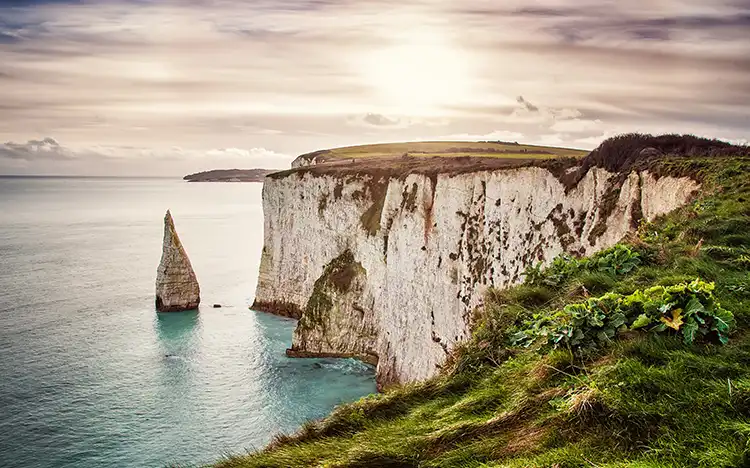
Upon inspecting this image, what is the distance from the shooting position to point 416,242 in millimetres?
37375

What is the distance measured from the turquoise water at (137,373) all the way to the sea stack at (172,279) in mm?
1806

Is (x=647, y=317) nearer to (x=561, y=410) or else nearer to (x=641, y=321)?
(x=641, y=321)

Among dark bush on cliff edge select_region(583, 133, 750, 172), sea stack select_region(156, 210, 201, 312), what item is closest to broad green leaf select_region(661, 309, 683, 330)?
dark bush on cliff edge select_region(583, 133, 750, 172)

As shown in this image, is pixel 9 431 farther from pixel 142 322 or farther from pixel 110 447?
pixel 142 322

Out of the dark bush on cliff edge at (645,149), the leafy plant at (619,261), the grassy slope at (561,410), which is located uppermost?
the dark bush on cliff edge at (645,149)

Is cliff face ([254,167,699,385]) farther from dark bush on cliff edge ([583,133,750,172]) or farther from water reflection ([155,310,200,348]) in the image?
water reflection ([155,310,200,348])

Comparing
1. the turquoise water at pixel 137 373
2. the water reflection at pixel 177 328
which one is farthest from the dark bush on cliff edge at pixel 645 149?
the water reflection at pixel 177 328

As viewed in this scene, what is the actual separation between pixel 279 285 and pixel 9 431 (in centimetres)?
3016

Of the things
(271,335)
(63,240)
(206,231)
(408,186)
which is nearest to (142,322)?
(271,335)

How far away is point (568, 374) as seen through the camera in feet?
17.9

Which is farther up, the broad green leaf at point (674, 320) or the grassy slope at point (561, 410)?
the broad green leaf at point (674, 320)

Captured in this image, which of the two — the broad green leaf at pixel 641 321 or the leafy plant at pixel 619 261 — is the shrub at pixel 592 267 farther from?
the broad green leaf at pixel 641 321

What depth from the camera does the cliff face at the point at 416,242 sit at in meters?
24.2

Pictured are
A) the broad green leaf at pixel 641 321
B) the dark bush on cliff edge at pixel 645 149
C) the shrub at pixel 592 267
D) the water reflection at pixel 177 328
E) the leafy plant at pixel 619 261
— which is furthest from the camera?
the water reflection at pixel 177 328
